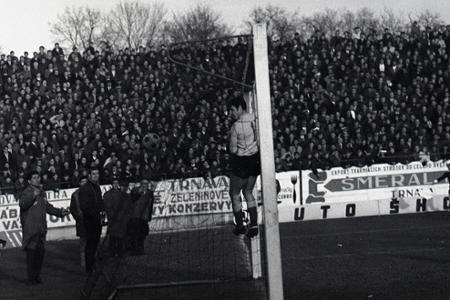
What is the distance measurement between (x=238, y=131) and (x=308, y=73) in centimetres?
2029

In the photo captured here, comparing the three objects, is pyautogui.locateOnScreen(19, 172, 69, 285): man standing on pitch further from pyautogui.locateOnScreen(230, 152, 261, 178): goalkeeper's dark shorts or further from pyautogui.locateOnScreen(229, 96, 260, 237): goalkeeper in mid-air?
pyautogui.locateOnScreen(230, 152, 261, 178): goalkeeper's dark shorts

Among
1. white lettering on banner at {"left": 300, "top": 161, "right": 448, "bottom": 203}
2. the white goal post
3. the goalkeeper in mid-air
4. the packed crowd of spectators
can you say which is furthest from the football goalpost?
white lettering on banner at {"left": 300, "top": 161, "right": 448, "bottom": 203}

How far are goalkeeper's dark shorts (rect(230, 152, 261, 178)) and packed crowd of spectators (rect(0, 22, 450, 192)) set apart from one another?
1261cm

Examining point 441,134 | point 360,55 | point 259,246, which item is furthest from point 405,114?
point 259,246

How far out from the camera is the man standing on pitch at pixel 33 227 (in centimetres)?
1574

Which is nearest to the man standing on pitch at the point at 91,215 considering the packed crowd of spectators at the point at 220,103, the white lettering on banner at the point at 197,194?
the white lettering on banner at the point at 197,194

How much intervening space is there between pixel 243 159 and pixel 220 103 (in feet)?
48.8

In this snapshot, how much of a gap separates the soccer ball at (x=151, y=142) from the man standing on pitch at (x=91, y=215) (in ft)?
16.7

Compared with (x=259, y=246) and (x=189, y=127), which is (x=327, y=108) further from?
(x=259, y=246)

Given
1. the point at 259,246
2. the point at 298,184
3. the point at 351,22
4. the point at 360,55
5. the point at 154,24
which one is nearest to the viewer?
the point at 259,246

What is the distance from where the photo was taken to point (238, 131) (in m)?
10.3

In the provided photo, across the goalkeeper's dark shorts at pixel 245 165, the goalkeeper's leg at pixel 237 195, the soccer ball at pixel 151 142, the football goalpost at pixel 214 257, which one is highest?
the soccer ball at pixel 151 142

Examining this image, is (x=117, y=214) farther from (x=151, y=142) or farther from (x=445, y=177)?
(x=445, y=177)

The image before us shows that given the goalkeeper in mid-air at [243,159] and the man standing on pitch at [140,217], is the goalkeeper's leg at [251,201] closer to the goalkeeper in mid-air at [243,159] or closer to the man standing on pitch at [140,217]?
the goalkeeper in mid-air at [243,159]
